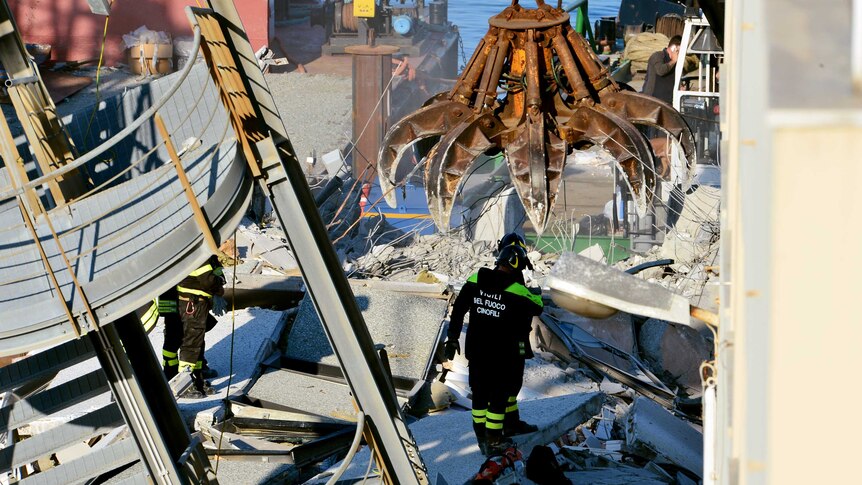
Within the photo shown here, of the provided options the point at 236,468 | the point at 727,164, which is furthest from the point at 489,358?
the point at 727,164

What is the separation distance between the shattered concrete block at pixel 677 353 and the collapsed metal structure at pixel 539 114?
261 centimetres

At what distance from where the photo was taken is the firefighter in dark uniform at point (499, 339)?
770cm

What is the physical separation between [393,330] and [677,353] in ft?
9.77

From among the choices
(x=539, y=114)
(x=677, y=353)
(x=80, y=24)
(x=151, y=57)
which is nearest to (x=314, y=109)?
(x=151, y=57)

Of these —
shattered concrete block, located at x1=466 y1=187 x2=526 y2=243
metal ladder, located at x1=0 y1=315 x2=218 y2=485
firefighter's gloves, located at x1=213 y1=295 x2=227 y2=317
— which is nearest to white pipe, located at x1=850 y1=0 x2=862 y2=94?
metal ladder, located at x1=0 y1=315 x2=218 y2=485

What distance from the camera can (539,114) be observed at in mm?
8219

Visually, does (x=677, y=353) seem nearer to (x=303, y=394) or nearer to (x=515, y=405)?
(x=515, y=405)

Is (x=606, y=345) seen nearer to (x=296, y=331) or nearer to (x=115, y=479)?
(x=296, y=331)

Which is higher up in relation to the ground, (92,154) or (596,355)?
(92,154)

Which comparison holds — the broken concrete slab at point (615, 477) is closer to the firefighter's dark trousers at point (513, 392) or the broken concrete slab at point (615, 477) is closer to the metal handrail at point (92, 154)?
the firefighter's dark trousers at point (513, 392)

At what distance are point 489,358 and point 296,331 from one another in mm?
2829

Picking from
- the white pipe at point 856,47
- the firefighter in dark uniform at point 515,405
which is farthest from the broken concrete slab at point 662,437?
the white pipe at point 856,47

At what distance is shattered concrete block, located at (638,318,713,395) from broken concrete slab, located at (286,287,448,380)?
7.45 ft

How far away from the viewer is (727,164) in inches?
128
